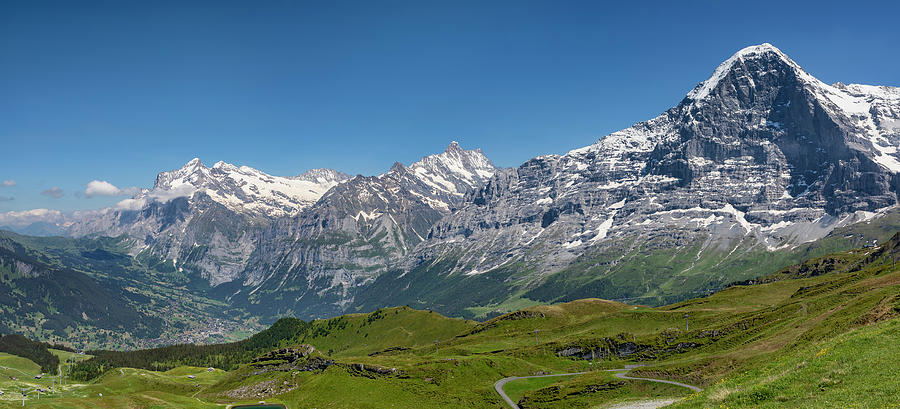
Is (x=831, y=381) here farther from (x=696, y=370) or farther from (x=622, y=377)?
(x=622, y=377)

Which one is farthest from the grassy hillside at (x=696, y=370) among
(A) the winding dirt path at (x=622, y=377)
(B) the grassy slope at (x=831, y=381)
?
(A) the winding dirt path at (x=622, y=377)

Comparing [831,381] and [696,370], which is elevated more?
[831,381]

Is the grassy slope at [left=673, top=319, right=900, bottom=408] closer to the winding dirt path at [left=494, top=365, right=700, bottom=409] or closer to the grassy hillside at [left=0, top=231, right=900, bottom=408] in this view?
the grassy hillside at [left=0, top=231, right=900, bottom=408]

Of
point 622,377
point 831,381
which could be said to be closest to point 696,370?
point 622,377

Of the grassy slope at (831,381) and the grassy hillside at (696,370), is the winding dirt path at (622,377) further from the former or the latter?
the grassy slope at (831,381)

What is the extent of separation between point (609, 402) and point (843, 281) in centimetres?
12641

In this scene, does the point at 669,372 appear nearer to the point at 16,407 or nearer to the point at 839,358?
the point at 839,358

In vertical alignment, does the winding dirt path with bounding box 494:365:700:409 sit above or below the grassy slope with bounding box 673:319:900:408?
below

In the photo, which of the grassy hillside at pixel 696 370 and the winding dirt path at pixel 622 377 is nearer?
the grassy hillside at pixel 696 370

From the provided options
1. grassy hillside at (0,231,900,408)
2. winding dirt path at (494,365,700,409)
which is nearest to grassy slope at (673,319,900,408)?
grassy hillside at (0,231,900,408)

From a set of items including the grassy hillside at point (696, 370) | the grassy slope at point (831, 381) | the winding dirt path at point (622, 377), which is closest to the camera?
the grassy slope at point (831, 381)

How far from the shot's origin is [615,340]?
189125 mm

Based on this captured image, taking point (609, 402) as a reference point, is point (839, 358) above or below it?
above

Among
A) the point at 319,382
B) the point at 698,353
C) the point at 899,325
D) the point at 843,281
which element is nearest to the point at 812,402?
the point at 899,325
